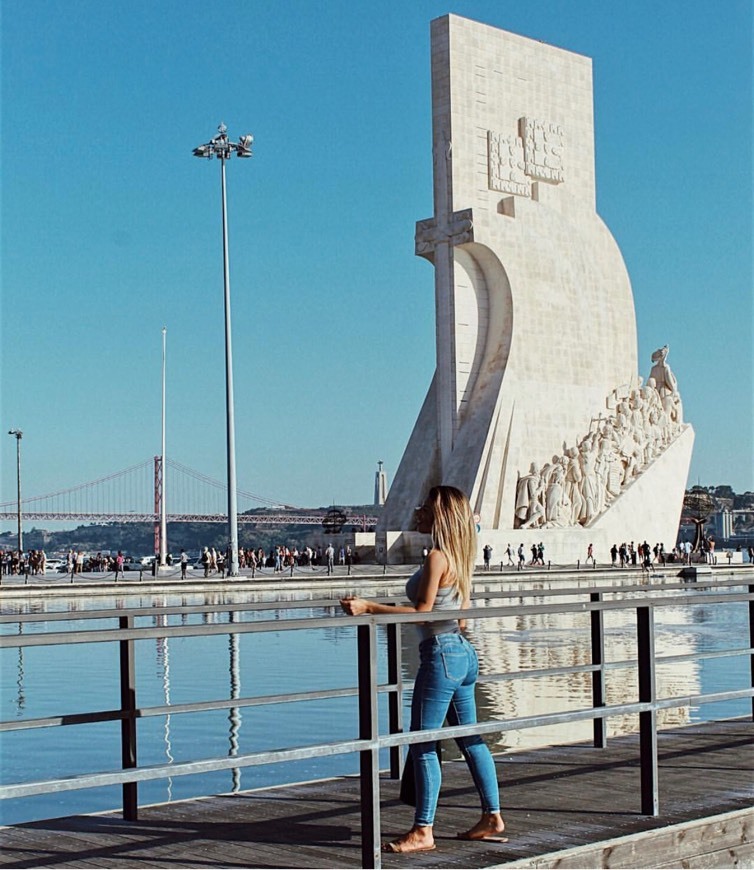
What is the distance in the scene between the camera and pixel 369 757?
383 cm

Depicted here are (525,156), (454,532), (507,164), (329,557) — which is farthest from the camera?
(525,156)

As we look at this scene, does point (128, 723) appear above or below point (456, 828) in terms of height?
above

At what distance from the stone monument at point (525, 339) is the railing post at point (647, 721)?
87.3ft

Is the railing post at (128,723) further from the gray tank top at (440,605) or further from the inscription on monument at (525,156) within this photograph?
the inscription on monument at (525,156)

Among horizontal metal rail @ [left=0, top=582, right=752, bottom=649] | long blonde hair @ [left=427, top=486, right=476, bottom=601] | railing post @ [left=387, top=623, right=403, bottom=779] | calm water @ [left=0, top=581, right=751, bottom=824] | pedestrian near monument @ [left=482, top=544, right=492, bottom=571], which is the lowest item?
calm water @ [left=0, top=581, right=751, bottom=824]

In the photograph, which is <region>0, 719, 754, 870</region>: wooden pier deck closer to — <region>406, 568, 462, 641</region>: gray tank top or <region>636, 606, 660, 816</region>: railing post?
<region>636, 606, 660, 816</region>: railing post

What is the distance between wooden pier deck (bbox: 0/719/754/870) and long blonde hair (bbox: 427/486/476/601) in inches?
32.8

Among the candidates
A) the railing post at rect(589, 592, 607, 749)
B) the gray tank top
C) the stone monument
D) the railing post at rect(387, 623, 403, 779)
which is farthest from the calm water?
the stone monument

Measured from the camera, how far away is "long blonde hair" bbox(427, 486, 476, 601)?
415cm

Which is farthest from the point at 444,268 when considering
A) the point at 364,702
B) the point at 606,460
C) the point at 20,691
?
the point at 364,702

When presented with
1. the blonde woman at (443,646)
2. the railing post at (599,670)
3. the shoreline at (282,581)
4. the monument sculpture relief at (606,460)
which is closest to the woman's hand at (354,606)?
the blonde woman at (443,646)

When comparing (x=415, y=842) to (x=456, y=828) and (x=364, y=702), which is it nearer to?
(x=456, y=828)

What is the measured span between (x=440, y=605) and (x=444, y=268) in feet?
94.2

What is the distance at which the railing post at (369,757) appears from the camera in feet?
12.6
